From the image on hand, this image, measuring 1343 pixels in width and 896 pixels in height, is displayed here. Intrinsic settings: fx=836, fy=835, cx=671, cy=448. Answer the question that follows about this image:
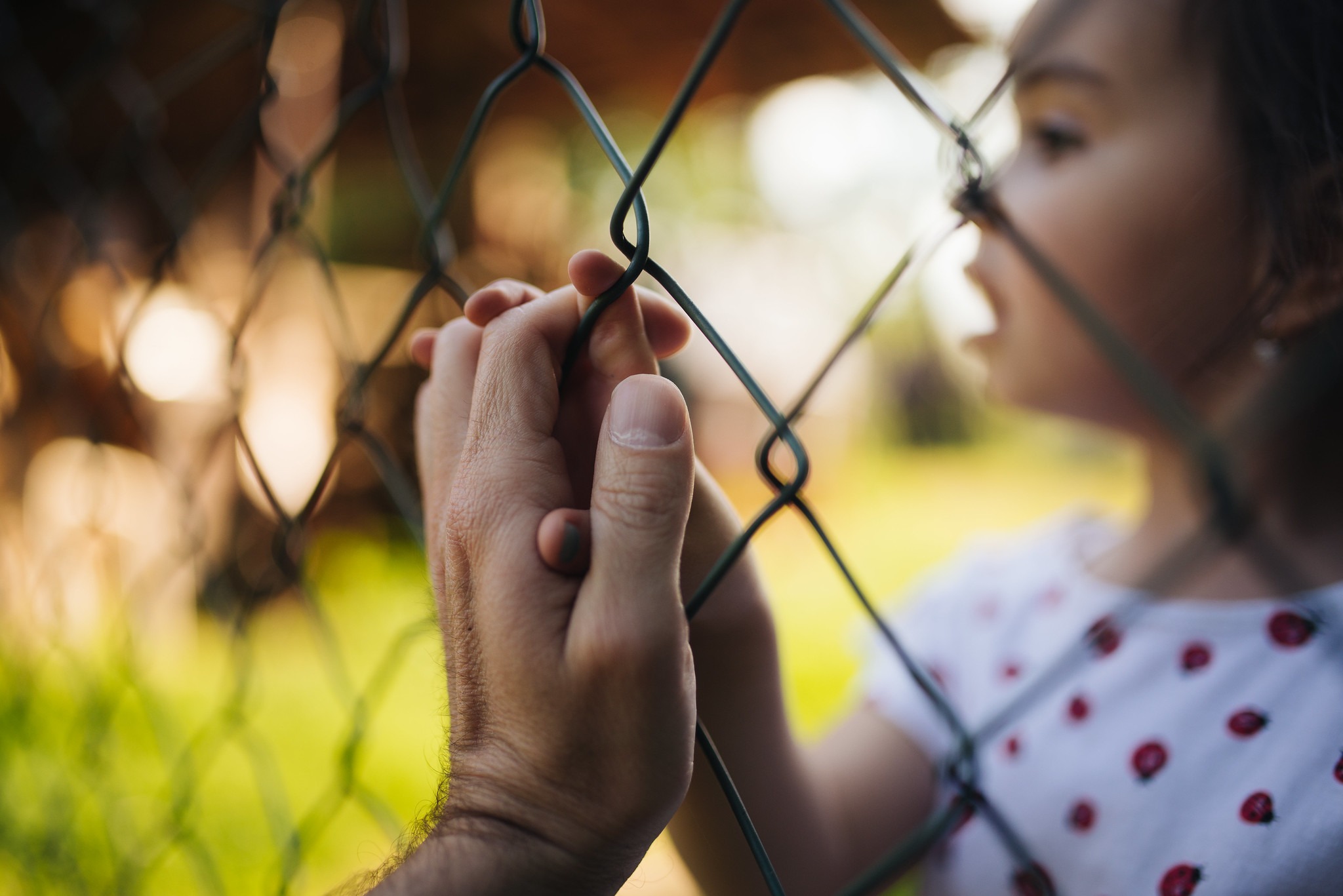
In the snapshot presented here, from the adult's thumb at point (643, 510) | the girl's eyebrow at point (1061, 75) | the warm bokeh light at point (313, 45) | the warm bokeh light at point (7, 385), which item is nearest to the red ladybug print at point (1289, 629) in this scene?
the girl's eyebrow at point (1061, 75)

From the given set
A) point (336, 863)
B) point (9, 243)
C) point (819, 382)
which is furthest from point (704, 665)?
point (9, 243)

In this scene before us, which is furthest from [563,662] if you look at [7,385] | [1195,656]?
[7,385]

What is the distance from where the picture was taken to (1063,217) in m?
0.53

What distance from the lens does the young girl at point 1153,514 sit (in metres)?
0.43

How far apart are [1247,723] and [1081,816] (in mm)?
126

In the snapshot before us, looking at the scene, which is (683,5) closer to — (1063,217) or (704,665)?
(1063,217)

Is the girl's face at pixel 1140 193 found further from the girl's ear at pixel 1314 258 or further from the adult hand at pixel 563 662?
the adult hand at pixel 563 662

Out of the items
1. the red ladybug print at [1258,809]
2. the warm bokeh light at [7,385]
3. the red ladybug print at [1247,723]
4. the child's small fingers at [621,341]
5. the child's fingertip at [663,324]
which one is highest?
the warm bokeh light at [7,385]

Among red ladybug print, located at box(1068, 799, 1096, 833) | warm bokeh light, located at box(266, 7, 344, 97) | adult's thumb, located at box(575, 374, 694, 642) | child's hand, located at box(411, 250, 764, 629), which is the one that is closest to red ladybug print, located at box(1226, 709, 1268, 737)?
red ladybug print, located at box(1068, 799, 1096, 833)

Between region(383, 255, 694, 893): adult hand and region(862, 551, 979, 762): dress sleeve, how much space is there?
46 centimetres

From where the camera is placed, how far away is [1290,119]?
43 cm

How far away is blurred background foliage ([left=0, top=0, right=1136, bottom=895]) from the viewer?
902mm

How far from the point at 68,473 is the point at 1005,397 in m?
2.44

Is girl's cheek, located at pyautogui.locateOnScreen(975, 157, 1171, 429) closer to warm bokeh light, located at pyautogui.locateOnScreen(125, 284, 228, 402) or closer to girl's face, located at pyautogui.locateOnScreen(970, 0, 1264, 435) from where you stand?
girl's face, located at pyautogui.locateOnScreen(970, 0, 1264, 435)
